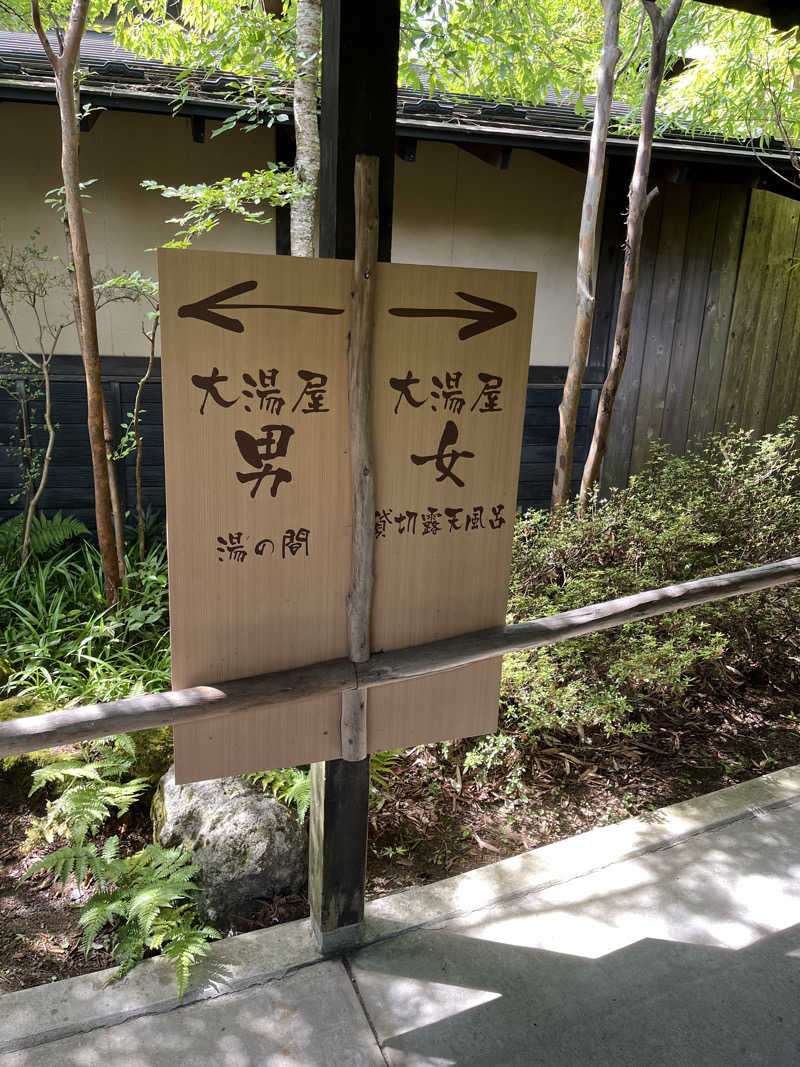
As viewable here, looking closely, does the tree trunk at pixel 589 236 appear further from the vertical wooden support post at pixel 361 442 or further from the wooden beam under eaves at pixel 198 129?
the vertical wooden support post at pixel 361 442

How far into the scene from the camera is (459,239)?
6.49 metres

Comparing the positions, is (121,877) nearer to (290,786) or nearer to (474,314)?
(290,786)

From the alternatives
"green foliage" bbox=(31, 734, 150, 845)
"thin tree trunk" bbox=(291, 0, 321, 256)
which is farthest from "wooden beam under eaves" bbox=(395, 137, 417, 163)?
"green foliage" bbox=(31, 734, 150, 845)

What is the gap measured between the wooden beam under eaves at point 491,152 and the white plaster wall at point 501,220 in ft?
1.33

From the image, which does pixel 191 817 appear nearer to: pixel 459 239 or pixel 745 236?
pixel 459 239

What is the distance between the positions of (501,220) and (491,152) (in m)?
0.74

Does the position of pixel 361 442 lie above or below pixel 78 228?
below

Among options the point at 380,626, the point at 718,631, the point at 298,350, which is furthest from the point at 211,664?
the point at 718,631

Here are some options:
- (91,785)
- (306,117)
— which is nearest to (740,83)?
(306,117)

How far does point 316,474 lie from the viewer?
1914 mm

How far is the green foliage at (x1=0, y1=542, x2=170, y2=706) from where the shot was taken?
3.81m

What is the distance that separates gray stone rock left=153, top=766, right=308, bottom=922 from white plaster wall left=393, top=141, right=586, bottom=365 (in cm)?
473

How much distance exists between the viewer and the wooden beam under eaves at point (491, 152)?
230 inches

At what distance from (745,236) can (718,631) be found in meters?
4.69
